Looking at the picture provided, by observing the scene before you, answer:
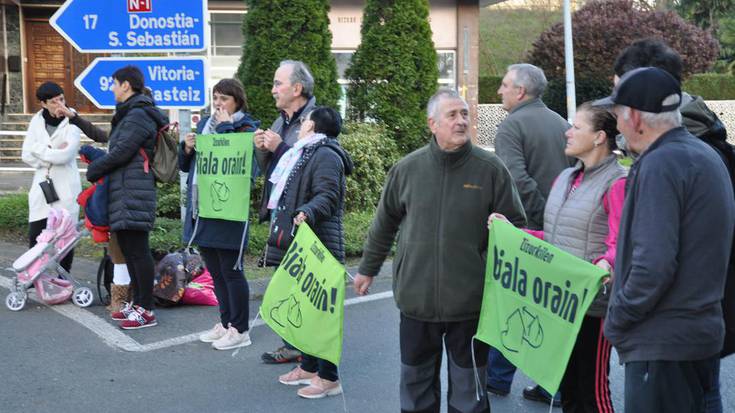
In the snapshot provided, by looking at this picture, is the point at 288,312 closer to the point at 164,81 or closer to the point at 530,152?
the point at 530,152

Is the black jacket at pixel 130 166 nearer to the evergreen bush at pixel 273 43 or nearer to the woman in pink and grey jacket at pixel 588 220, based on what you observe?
the woman in pink and grey jacket at pixel 588 220

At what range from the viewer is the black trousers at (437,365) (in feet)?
13.6

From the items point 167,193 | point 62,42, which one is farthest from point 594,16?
point 167,193

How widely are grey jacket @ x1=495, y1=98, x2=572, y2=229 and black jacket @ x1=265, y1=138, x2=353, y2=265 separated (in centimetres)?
100

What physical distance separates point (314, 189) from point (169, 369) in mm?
1649

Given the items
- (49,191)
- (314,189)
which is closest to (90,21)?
(49,191)

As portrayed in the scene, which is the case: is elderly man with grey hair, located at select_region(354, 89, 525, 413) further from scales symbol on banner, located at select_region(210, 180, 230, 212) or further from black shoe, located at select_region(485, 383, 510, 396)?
scales symbol on banner, located at select_region(210, 180, 230, 212)

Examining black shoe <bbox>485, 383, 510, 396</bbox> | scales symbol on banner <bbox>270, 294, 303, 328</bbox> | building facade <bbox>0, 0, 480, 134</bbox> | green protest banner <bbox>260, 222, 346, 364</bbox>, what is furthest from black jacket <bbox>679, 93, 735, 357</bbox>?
building facade <bbox>0, 0, 480, 134</bbox>

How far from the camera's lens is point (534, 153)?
5.20 meters

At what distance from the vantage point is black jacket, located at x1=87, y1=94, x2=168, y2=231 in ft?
21.1

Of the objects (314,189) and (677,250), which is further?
(314,189)

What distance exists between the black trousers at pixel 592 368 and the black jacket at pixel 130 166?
356 centimetres

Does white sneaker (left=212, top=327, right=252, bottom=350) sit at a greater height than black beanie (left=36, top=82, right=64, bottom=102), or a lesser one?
lesser

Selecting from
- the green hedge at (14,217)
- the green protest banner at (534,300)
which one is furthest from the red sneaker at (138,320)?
the green hedge at (14,217)
